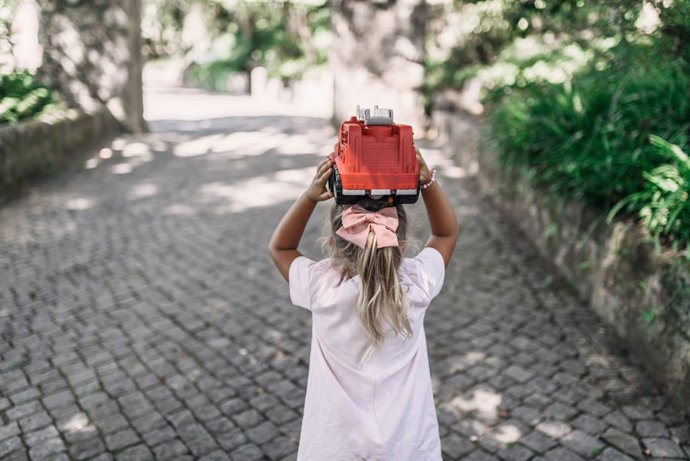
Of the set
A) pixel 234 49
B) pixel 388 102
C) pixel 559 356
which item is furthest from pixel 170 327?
pixel 234 49

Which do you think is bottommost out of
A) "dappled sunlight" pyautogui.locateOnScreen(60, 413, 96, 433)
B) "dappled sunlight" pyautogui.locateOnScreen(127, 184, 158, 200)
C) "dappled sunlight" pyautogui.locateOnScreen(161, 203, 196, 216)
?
"dappled sunlight" pyautogui.locateOnScreen(60, 413, 96, 433)

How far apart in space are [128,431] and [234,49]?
2469 cm

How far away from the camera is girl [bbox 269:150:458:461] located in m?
1.84

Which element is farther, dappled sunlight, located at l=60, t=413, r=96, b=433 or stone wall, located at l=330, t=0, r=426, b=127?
stone wall, located at l=330, t=0, r=426, b=127

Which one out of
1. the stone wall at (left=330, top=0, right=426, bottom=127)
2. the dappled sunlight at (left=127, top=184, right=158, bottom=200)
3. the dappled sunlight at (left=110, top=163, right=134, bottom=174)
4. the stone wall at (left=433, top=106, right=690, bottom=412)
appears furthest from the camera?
the stone wall at (left=330, top=0, right=426, bottom=127)

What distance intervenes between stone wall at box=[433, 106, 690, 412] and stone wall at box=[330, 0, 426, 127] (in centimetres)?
523

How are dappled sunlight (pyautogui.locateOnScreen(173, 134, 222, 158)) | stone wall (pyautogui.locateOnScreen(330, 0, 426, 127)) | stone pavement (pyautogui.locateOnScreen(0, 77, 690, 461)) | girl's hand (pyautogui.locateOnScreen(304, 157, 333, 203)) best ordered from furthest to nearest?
stone wall (pyautogui.locateOnScreen(330, 0, 426, 127)) → dappled sunlight (pyautogui.locateOnScreen(173, 134, 222, 158)) → stone pavement (pyautogui.locateOnScreen(0, 77, 690, 461)) → girl's hand (pyautogui.locateOnScreen(304, 157, 333, 203))

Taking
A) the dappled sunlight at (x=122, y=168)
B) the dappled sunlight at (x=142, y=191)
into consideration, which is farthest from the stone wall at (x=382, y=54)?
the dappled sunlight at (x=142, y=191)

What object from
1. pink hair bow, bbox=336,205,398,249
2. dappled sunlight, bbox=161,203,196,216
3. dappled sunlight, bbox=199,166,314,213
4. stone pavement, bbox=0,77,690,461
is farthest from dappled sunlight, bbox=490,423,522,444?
dappled sunlight, bbox=161,203,196,216

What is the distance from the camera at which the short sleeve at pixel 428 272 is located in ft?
6.59

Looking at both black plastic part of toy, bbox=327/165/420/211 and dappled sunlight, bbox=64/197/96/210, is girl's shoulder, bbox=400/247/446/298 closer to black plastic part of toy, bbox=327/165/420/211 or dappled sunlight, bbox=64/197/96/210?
black plastic part of toy, bbox=327/165/420/211

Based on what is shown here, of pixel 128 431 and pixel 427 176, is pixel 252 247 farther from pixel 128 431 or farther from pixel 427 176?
pixel 427 176

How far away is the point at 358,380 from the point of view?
77.2 inches

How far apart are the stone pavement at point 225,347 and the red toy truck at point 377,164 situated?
1.79 m
